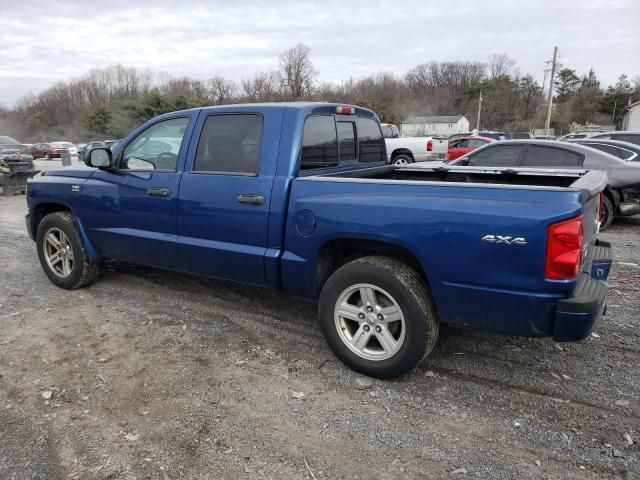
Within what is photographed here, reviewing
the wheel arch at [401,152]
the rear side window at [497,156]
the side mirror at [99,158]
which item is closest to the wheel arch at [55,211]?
the side mirror at [99,158]

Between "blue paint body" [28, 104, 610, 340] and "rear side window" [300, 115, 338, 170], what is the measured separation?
10 cm

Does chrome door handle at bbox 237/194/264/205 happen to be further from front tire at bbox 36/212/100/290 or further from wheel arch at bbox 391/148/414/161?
wheel arch at bbox 391/148/414/161

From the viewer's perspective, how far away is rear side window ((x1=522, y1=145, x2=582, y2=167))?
824cm

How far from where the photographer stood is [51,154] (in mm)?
36781

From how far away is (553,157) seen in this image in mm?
8320

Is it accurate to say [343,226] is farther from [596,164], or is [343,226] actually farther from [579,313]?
[596,164]

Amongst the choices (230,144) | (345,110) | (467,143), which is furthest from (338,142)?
(467,143)

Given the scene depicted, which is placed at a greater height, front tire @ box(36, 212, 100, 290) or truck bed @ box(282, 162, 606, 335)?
truck bed @ box(282, 162, 606, 335)

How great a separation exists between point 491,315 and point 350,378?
1.10 meters

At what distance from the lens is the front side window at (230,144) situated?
380cm

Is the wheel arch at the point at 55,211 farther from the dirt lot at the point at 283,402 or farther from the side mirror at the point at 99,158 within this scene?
the side mirror at the point at 99,158

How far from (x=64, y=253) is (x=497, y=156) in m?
7.28

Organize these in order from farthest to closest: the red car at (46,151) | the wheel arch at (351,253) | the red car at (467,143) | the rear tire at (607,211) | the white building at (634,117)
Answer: the white building at (634,117) → the red car at (46,151) → the red car at (467,143) → the rear tire at (607,211) → the wheel arch at (351,253)

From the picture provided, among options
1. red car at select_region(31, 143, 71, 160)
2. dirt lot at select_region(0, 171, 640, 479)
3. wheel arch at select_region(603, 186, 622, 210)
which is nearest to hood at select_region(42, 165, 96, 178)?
dirt lot at select_region(0, 171, 640, 479)
